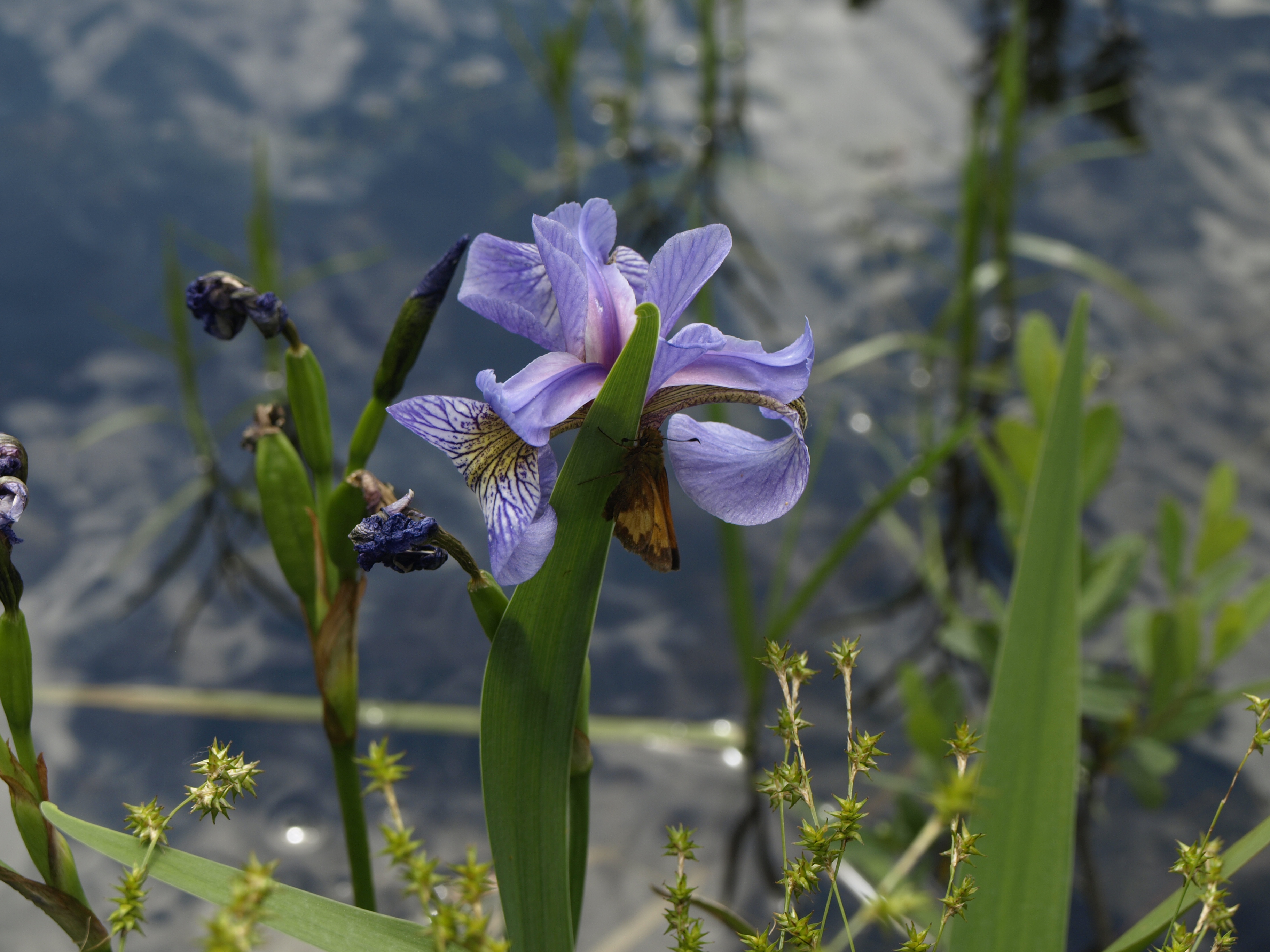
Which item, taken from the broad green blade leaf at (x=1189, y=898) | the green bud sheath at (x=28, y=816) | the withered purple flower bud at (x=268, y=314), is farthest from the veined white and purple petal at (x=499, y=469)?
the broad green blade leaf at (x=1189, y=898)

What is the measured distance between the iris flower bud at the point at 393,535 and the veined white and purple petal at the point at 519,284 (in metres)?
0.15

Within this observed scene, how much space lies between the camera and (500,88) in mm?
3221

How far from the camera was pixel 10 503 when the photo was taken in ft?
2.15

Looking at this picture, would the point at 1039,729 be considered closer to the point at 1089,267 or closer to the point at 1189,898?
the point at 1189,898

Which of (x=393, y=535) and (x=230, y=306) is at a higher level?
(x=230, y=306)

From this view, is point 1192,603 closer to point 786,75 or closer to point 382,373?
point 382,373

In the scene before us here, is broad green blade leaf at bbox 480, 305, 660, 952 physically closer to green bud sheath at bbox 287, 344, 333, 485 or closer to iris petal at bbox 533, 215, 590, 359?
iris petal at bbox 533, 215, 590, 359

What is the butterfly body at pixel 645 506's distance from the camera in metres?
0.61

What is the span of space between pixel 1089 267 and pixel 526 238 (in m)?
1.50

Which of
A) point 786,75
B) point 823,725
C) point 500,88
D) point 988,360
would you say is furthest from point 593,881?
point 786,75

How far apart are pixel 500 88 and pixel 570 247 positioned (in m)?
2.81

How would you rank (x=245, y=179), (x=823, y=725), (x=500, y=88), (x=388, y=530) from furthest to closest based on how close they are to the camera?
(x=500, y=88), (x=245, y=179), (x=823, y=725), (x=388, y=530)

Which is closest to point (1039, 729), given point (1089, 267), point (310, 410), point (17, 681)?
A: point (310, 410)

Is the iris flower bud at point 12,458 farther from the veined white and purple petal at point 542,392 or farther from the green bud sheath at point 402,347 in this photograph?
the veined white and purple petal at point 542,392
